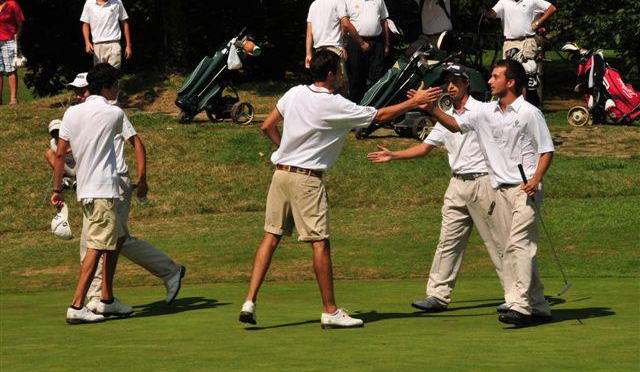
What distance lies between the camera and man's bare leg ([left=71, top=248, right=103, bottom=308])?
1052 cm

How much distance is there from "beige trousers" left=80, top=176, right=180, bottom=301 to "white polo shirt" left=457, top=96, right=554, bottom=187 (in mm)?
3037

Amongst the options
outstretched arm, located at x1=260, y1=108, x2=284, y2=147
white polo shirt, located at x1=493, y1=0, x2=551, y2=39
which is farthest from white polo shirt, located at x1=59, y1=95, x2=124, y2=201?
white polo shirt, located at x1=493, y1=0, x2=551, y2=39

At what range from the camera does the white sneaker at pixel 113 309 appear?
36.2 feet

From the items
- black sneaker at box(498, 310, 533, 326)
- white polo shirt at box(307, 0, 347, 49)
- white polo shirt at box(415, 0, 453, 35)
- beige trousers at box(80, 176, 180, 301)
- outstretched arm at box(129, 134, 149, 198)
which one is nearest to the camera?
black sneaker at box(498, 310, 533, 326)

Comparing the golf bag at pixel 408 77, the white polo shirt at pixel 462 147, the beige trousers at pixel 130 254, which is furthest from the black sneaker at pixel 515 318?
the golf bag at pixel 408 77

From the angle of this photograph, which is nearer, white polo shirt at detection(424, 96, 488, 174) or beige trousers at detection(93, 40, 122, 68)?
white polo shirt at detection(424, 96, 488, 174)

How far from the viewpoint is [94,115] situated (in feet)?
35.0

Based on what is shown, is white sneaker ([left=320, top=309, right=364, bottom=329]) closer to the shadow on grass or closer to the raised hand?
the raised hand

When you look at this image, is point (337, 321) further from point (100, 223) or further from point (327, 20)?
point (327, 20)

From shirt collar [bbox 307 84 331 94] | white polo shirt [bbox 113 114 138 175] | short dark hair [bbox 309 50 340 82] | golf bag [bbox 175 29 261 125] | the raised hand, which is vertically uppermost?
short dark hair [bbox 309 50 340 82]

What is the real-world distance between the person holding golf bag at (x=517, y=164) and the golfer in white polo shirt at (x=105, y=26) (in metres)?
11.0

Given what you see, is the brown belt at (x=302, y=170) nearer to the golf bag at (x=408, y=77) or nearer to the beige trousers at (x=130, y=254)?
the beige trousers at (x=130, y=254)

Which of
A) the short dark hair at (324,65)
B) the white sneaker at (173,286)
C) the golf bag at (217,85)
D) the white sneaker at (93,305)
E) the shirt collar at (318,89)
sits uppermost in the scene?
the short dark hair at (324,65)

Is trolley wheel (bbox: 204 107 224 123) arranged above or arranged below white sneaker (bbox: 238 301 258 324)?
below
